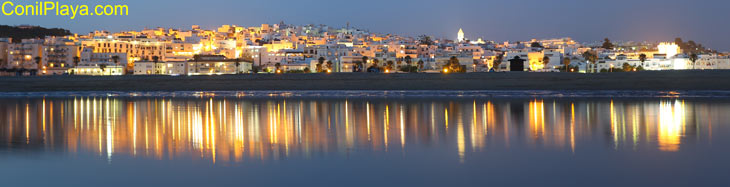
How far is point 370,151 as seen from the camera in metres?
10.8

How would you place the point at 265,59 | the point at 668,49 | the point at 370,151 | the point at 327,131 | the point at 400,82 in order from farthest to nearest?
the point at 668,49 → the point at 265,59 → the point at 400,82 → the point at 327,131 → the point at 370,151

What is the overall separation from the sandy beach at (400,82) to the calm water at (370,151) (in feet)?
69.5

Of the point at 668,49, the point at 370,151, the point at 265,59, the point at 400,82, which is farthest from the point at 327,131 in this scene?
the point at 668,49

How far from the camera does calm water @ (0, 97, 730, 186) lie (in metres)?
8.44

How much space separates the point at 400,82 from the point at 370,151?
107ft

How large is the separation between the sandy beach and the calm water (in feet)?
69.5

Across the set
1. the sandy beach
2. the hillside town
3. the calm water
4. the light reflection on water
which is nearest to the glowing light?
the hillside town

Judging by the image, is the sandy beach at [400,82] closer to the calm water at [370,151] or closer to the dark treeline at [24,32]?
the calm water at [370,151]

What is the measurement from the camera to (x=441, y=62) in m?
90.9

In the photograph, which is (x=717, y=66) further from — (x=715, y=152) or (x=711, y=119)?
(x=715, y=152)

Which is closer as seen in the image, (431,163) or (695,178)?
(695,178)

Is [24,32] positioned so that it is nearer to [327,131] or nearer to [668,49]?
A: [668,49]

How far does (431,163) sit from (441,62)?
8190cm

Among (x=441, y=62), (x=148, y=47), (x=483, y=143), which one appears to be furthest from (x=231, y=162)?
Result: (x=148, y=47)
